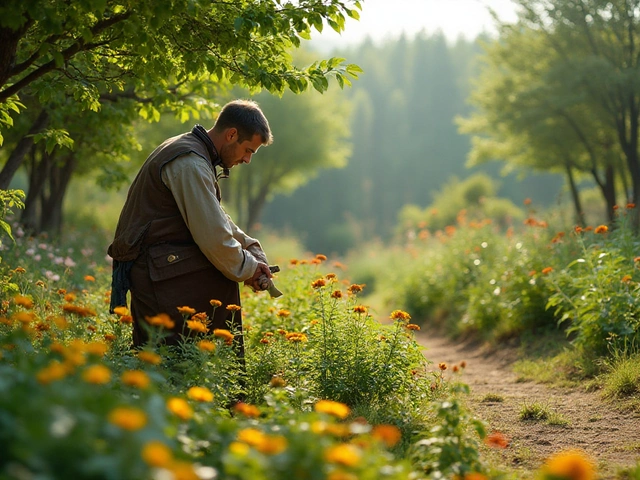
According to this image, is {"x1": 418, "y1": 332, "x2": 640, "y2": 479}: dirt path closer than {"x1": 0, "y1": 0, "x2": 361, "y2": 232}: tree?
No

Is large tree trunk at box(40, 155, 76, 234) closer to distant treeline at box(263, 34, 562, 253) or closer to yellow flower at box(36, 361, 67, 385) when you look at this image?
yellow flower at box(36, 361, 67, 385)

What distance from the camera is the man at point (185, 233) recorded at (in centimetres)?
362

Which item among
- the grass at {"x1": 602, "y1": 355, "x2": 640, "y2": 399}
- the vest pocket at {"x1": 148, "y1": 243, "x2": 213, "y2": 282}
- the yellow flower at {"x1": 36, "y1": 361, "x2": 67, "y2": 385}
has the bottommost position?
the grass at {"x1": 602, "y1": 355, "x2": 640, "y2": 399}

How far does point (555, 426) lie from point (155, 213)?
277 centimetres

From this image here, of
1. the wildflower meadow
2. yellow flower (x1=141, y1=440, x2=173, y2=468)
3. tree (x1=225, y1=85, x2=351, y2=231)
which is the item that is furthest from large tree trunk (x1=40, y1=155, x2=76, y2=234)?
tree (x1=225, y1=85, x2=351, y2=231)

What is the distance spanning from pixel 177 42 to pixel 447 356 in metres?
4.90

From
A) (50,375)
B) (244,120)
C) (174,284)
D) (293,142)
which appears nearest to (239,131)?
(244,120)

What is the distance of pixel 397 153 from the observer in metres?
64.2

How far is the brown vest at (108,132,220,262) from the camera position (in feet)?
12.2

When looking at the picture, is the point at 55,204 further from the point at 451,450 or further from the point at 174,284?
the point at 451,450

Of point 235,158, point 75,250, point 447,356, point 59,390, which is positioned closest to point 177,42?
point 235,158

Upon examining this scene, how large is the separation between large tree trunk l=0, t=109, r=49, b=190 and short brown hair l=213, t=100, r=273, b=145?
92.8 inches

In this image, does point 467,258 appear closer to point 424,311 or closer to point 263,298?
point 424,311

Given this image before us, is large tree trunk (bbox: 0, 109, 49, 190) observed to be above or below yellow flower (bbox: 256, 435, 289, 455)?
above
